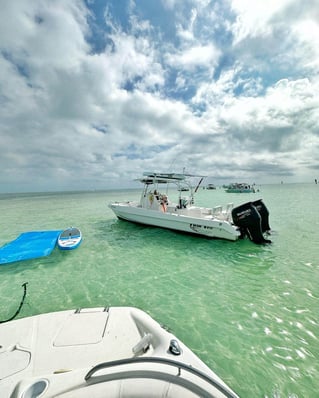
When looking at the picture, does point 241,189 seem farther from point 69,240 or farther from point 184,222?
point 69,240

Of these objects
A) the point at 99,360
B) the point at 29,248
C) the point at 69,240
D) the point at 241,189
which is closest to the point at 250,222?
the point at 99,360

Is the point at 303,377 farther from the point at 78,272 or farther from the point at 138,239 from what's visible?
the point at 138,239

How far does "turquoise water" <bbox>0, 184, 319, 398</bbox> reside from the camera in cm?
313

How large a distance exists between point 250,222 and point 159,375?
8688 mm

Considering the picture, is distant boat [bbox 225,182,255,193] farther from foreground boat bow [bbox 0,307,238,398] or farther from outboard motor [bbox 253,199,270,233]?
foreground boat bow [bbox 0,307,238,398]

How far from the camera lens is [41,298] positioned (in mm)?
5043

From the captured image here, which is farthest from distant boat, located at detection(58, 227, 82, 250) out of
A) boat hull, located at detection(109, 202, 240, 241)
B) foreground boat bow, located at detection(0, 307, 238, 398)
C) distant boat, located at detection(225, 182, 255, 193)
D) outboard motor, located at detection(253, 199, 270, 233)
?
distant boat, located at detection(225, 182, 255, 193)

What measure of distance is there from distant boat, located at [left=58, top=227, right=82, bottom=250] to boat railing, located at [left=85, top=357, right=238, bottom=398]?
307 inches

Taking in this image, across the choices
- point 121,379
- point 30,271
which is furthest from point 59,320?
point 30,271

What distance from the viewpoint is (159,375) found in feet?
5.62

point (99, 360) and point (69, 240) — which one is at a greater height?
point (99, 360)

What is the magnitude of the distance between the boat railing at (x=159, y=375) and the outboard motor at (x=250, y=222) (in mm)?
8370

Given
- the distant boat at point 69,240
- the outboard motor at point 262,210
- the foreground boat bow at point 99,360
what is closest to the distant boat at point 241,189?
the outboard motor at point 262,210

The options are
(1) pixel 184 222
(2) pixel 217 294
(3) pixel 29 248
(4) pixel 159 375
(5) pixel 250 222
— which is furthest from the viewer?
(1) pixel 184 222
